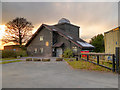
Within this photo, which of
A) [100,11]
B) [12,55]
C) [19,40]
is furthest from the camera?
[19,40]

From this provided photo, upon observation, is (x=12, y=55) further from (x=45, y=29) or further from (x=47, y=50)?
(x=45, y=29)

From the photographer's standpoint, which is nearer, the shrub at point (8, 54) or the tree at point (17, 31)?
the shrub at point (8, 54)

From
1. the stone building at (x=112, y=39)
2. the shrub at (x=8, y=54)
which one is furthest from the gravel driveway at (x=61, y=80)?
the shrub at (x=8, y=54)

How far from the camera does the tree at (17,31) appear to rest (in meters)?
37.9

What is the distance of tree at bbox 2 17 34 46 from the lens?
37875mm

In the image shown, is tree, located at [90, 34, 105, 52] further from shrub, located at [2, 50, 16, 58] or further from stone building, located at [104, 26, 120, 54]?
stone building, located at [104, 26, 120, 54]

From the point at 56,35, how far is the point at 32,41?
8312mm

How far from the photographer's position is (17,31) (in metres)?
38.5

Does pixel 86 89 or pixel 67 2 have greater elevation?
pixel 67 2

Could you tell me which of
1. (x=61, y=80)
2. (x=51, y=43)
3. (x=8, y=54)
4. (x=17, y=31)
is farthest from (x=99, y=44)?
(x=61, y=80)

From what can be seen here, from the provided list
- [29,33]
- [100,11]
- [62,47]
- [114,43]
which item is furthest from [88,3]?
[29,33]

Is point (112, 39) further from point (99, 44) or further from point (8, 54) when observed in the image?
point (99, 44)

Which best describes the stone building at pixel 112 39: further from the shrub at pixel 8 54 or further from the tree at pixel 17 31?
the tree at pixel 17 31

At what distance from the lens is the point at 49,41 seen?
29031 mm
